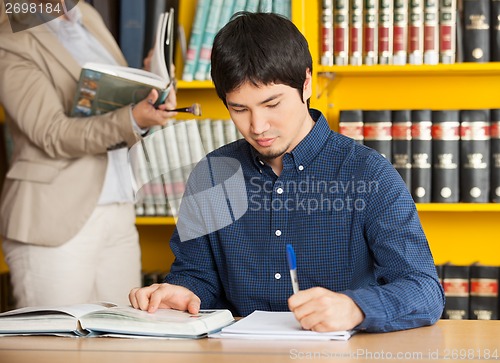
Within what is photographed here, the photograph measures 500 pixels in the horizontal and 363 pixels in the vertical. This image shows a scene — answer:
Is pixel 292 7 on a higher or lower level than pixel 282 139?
higher

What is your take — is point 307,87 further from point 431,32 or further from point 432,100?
point 432,100

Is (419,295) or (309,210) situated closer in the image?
(419,295)

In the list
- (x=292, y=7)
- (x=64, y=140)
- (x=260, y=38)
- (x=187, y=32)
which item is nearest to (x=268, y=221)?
(x=260, y=38)

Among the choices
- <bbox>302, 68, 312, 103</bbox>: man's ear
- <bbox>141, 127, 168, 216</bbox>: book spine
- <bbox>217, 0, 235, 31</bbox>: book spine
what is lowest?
<bbox>141, 127, 168, 216</bbox>: book spine

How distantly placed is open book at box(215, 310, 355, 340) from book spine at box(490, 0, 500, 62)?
1.59 metres

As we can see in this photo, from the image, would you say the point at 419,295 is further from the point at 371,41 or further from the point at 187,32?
the point at 187,32

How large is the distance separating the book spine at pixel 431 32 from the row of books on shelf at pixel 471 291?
2.27 ft

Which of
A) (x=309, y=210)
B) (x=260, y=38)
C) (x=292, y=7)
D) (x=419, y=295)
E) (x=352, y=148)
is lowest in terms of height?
(x=419, y=295)

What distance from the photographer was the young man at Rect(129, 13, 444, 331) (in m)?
1.48

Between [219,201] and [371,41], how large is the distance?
1.18 meters

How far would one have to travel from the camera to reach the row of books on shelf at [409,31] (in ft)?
8.71

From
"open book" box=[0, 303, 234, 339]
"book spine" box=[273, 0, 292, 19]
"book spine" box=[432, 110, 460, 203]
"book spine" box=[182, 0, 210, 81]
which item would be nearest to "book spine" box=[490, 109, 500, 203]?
"book spine" box=[432, 110, 460, 203]

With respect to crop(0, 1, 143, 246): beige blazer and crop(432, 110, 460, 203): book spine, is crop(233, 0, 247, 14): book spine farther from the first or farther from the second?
crop(432, 110, 460, 203): book spine

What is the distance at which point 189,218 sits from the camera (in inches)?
68.7
